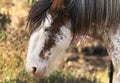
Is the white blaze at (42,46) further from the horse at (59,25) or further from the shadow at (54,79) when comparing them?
the shadow at (54,79)

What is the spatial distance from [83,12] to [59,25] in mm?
195

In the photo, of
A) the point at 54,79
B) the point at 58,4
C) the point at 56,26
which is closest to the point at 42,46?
the point at 56,26

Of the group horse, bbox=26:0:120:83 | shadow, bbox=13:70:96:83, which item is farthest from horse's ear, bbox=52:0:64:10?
shadow, bbox=13:70:96:83

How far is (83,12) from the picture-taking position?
3746 mm

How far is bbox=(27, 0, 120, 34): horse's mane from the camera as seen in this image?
3732 mm

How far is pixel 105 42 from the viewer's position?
400 cm

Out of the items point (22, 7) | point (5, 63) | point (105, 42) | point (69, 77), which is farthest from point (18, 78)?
point (22, 7)

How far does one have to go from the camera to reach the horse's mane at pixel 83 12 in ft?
12.2

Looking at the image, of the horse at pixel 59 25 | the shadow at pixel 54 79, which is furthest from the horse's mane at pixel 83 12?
the shadow at pixel 54 79

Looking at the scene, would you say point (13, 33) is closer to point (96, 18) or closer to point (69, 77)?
point (69, 77)

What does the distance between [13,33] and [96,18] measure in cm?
273

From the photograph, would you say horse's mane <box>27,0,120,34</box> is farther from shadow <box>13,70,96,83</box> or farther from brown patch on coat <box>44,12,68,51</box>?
shadow <box>13,70,96,83</box>

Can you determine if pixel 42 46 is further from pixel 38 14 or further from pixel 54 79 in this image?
pixel 54 79

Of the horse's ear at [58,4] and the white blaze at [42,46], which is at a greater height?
the horse's ear at [58,4]
